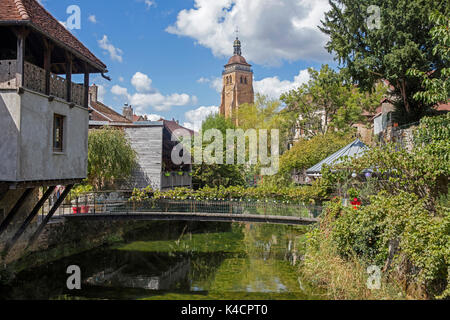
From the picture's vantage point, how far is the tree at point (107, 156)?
74.8ft

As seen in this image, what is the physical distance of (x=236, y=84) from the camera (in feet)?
319

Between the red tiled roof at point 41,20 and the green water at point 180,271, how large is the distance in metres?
8.54

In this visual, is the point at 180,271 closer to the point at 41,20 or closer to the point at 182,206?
the point at 182,206

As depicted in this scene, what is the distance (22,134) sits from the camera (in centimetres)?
1140

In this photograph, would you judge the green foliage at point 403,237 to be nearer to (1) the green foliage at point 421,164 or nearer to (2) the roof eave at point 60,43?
(1) the green foliage at point 421,164

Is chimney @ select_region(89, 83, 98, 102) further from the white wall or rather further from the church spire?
the church spire

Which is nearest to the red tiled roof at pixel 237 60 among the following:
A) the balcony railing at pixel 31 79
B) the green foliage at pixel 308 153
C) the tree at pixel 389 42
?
Result: the green foliage at pixel 308 153

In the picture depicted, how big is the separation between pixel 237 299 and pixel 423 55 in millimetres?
14008

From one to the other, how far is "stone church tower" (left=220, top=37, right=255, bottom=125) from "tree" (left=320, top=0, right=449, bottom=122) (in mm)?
74692

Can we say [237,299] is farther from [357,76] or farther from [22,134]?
[357,76]

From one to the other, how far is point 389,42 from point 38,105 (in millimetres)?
16006

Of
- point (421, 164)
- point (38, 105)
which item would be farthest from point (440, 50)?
point (38, 105)

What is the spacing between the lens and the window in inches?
527
